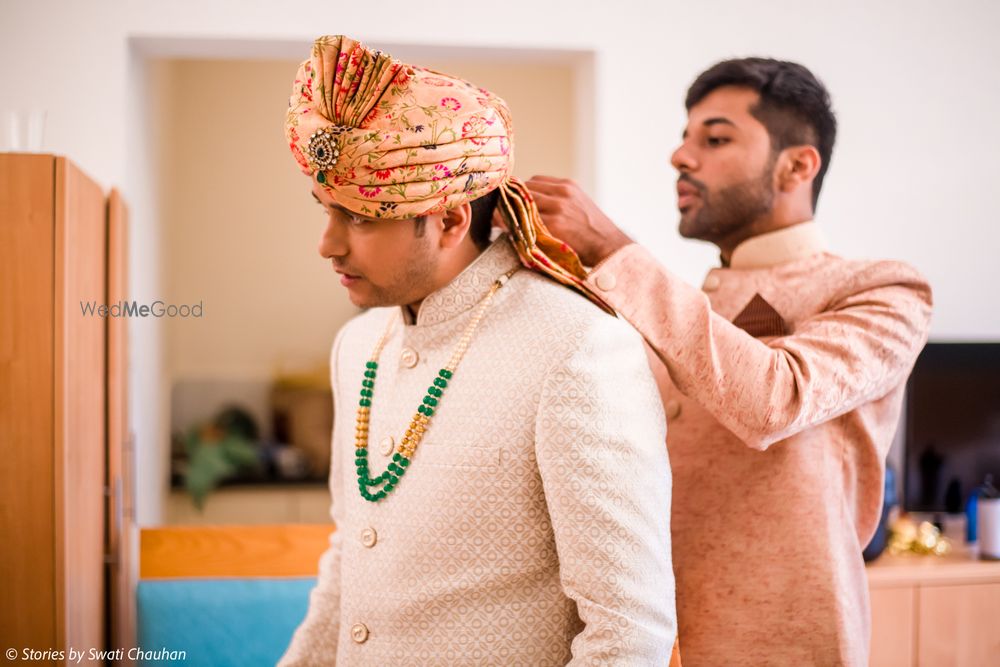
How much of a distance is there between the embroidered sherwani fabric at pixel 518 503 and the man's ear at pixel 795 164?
1.86ft

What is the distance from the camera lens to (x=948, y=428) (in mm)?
2912

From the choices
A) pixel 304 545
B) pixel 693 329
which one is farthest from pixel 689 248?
pixel 693 329

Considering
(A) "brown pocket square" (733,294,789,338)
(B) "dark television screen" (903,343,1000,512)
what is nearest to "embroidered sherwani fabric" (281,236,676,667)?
(A) "brown pocket square" (733,294,789,338)

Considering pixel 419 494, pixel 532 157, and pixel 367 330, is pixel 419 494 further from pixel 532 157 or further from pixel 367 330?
pixel 532 157

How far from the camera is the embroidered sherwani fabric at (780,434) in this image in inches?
49.8

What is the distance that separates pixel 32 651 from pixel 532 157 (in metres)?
3.60

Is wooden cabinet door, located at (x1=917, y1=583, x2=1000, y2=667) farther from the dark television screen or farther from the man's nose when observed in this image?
the man's nose

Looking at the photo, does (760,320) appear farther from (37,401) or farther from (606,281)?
(37,401)

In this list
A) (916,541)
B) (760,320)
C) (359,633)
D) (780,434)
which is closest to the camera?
(359,633)

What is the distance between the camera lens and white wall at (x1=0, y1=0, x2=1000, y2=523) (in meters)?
2.72

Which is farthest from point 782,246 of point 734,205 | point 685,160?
point 685,160

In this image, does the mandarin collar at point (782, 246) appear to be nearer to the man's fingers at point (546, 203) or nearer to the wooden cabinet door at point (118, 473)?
the man's fingers at point (546, 203)

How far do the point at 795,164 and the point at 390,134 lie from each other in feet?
2.60

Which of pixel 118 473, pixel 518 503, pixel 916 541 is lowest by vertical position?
pixel 916 541
